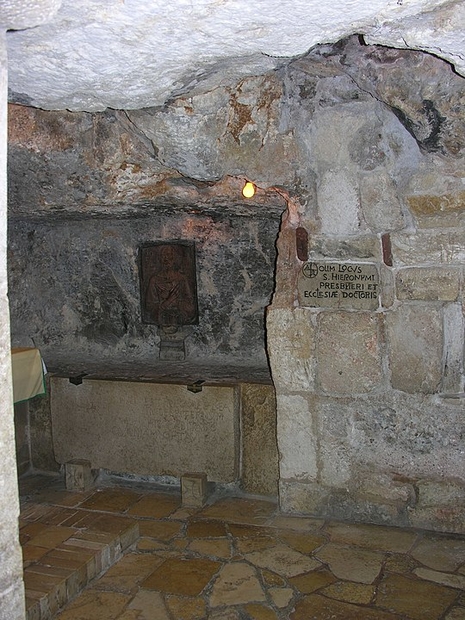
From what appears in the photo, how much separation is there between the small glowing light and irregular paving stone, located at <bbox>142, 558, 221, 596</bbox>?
6.91ft

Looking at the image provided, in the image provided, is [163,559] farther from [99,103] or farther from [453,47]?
[453,47]

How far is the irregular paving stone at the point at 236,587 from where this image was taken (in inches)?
117

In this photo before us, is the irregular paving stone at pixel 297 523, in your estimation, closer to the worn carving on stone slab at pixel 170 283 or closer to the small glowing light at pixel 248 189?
the worn carving on stone slab at pixel 170 283

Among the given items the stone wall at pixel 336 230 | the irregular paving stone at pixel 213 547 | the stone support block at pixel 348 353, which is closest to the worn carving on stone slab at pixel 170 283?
the stone wall at pixel 336 230

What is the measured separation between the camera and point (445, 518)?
3.50 meters

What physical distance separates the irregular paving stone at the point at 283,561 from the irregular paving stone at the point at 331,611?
271 millimetres

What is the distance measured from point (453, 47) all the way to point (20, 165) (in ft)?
8.87

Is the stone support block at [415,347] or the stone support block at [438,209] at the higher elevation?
the stone support block at [438,209]

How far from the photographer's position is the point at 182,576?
321cm

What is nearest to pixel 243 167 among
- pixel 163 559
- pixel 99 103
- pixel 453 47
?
pixel 99 103

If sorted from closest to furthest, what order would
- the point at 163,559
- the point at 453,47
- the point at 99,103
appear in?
1. the point at 453,47
2. the point at 99,103
3. the point at 163,559

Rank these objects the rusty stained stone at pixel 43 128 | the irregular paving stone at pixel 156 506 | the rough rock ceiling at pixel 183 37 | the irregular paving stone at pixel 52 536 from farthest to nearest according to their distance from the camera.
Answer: the irregular paving stone at pixel 156 506, the rusty stained stone at pixel 43 128, the irregular paving stone at pixel 52 536, the rough rock ceiling at pixel 183 37

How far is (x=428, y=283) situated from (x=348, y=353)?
0.60m

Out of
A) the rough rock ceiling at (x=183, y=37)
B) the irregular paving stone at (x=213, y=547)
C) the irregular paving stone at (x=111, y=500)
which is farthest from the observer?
the irregular paving stone at (x=111, y=500)
